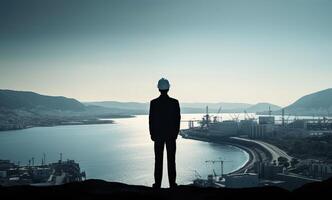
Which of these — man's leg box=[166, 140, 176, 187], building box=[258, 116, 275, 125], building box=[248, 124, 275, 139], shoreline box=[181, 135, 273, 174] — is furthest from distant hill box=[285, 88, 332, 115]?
man's leg box=[166, 140, 176, 187]

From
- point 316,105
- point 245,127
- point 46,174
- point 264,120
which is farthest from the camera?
point 316,105

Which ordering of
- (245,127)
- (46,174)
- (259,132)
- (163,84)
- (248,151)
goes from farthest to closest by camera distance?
(245,127) < (259,132) < (248,151) < (46,174) < (163,84)

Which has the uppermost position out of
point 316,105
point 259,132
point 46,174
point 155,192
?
point 316,105

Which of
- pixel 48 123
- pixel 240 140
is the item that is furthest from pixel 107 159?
pixel 48 123

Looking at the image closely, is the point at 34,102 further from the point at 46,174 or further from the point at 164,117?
the point at 164,117

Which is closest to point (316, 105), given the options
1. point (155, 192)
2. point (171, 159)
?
point (171, 159)

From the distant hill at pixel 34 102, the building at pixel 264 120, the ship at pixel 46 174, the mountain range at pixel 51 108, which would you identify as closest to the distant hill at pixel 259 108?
the mountain range at pixel 51 108

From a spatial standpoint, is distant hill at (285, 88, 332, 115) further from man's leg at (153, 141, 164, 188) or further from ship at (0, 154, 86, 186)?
man's leg at (153, 141, 164, 188)
